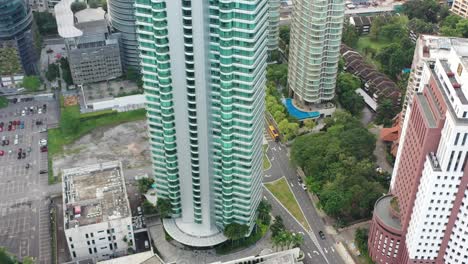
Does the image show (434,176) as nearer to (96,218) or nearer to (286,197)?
(286,197)

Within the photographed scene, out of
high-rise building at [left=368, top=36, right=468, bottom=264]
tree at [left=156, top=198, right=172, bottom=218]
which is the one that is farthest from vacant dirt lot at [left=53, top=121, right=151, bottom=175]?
high-rise building at [left=368, top=36, right=468, bottom=264]

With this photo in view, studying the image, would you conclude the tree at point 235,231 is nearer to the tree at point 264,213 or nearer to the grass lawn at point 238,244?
the grass lawn at point 238,244

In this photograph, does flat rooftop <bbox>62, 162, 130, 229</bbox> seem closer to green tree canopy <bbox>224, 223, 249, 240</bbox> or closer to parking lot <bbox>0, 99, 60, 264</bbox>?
parking lot <bbox>0, 99, 60, 264</bbox>

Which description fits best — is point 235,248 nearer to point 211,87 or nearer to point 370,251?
point 370,251

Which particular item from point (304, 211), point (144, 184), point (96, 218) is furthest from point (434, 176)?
point (144, 184)

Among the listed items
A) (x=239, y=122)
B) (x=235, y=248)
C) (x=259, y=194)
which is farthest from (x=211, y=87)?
(x=235, y=248)

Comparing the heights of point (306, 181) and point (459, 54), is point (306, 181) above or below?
below
